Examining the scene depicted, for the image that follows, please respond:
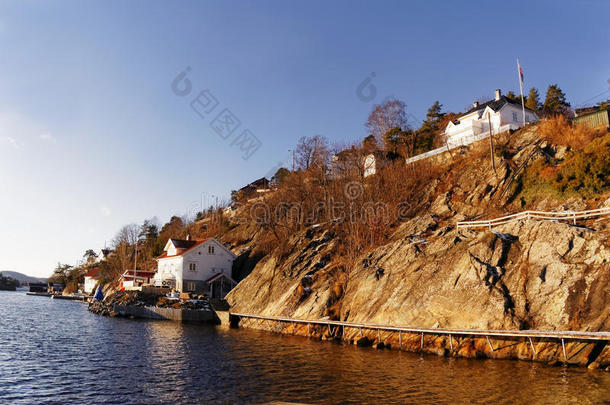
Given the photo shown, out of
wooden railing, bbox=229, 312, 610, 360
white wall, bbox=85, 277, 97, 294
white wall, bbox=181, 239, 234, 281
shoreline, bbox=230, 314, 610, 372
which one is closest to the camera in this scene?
wooden railing, bbox=229, 312, 610, 360

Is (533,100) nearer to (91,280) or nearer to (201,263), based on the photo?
(201,263)

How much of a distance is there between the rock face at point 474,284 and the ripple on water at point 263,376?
281 centimetres

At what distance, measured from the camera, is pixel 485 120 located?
65.8m

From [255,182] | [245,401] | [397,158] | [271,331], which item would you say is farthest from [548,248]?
[255,182]

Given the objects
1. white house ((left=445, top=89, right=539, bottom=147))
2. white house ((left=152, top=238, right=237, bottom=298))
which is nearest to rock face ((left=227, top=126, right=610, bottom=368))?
white house ((left=445, top=89, right=539, bottom=147))

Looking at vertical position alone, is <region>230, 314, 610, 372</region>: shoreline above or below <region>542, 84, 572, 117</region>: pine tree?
below

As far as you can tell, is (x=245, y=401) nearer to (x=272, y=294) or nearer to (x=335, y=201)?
(x=272, y=294)

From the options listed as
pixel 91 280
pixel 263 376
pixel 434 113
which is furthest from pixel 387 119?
pixel 91 280

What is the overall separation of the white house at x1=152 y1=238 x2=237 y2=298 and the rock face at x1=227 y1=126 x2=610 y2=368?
22.3m

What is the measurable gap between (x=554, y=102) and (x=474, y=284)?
65129mm

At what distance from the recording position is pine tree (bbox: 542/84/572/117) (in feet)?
253

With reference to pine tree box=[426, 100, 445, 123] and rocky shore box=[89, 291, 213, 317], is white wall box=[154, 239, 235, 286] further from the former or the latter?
Answer: pine tree box=[426, 100, 445, 123]

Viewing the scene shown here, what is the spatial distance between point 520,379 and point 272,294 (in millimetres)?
33801

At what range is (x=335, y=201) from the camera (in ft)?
222
